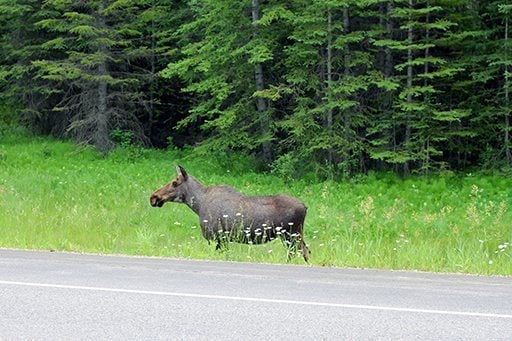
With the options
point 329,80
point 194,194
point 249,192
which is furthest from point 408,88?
point 194,194

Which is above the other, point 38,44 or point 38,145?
A: point 38,44

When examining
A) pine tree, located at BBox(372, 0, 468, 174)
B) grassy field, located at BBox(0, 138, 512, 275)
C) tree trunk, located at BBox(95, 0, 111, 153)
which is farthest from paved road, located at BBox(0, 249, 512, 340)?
tree trunk, located at BBox(95, 0, 111, 153)

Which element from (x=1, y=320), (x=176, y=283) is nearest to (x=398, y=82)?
(x=176, y=283)

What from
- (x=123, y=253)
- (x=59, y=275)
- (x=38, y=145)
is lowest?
(x=38, y=145)

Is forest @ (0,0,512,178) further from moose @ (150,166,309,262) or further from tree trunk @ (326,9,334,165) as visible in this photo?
moose @ (150,166,309,262)

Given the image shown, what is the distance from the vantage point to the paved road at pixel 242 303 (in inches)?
248

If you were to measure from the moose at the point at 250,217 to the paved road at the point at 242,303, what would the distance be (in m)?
1.22

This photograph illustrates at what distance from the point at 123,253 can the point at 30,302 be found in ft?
14.6

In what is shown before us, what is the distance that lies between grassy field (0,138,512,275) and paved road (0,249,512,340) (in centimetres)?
145

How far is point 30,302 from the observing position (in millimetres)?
7414

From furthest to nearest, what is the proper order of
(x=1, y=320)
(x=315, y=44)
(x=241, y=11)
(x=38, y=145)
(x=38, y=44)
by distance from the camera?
(x=38, y=44) < (x=38, y=145) < (x=241, y=11) < (x=315, y=44) < (x=1, y=320)

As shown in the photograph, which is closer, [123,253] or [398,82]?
[123,253]

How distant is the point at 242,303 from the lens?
7402mm

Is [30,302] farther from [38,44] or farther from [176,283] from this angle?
[38,44]
